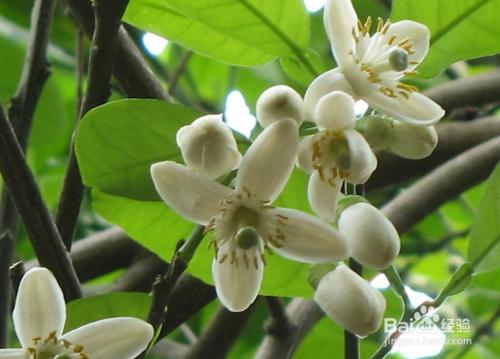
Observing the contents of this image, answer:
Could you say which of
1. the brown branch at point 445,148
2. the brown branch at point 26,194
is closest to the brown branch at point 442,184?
the brown branch at point 445,148

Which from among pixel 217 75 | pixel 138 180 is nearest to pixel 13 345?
pixel 138 180

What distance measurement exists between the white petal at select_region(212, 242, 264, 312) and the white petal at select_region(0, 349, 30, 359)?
0.13 meters

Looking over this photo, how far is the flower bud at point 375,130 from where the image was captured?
65 cm

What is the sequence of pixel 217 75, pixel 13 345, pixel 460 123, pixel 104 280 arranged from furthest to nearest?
pixel 217 75 < pixel 104 280 < pixel 460 123 < pixel 13 345

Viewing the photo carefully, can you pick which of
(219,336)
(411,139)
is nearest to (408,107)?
(411,139)

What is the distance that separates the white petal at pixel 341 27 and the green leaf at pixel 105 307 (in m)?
0.23

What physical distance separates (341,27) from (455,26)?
13 centimetres

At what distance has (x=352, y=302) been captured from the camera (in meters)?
0.58

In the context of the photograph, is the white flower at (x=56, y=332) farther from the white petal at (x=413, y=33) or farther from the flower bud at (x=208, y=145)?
the white petal at (x=413, y=33)

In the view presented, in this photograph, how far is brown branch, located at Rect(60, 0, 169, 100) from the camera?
756 millimetres

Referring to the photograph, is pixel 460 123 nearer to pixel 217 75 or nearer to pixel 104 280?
pixel 217 75

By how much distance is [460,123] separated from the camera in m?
1.29

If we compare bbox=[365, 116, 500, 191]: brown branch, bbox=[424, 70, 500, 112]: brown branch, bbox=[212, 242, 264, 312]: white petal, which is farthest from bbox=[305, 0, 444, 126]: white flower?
bbox=[424, 70, 500, 112]: brown branch

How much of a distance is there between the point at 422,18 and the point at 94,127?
29 centimetres
